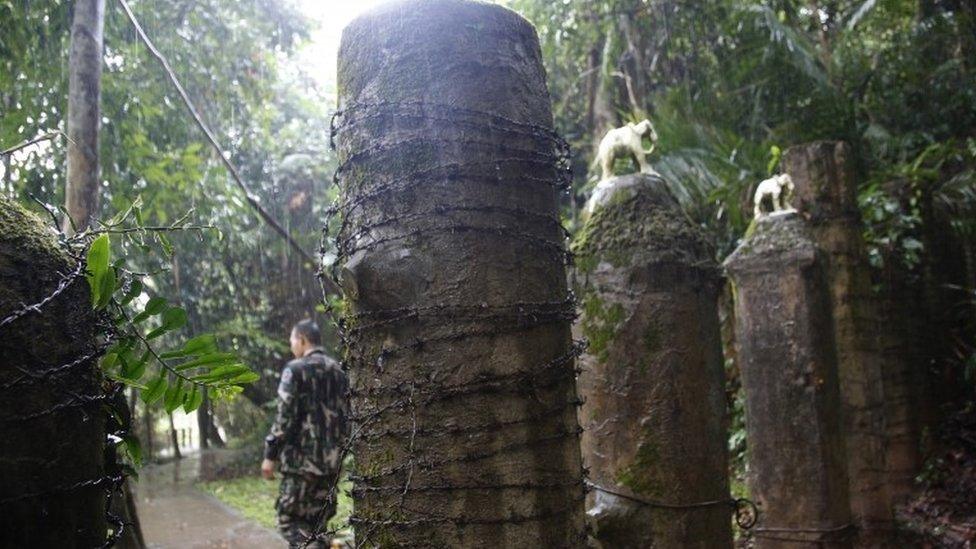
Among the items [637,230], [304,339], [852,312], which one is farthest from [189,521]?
[637,230]

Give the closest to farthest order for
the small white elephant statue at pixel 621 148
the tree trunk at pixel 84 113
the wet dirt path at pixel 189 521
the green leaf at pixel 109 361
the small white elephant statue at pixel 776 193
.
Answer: the green leaf at pixel 109 361 < the small white elephant statue at pixel 621 148 < the tree trunk at pixel 84 113 < the small white elephant statue at pixel 776 193 < the wet dirt path at pixel 189 521

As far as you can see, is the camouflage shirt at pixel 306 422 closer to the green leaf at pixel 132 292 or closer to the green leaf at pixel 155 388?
the green leaf at pixel 155 388

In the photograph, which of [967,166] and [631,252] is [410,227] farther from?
[967,166]

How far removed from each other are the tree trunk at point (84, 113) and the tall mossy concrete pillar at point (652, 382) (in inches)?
114

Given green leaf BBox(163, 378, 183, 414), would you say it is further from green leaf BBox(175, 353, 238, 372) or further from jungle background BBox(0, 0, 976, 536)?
jungle background BBox(0, 0, 976, 536)

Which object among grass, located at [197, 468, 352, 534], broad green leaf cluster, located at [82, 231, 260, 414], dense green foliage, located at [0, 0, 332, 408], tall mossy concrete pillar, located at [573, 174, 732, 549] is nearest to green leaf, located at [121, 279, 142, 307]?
broad green leaf cluster, located at [82, 231, 260, 414]

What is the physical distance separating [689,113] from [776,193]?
14.8 ft

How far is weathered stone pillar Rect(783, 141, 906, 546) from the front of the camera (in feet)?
16.6

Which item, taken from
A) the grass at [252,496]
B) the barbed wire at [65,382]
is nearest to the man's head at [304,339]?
the grass at [252,496]

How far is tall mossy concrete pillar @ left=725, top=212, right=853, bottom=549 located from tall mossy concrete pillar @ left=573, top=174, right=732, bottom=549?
140cm

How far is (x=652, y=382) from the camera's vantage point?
8.76ft

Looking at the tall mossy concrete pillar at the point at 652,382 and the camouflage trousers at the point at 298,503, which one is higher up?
the tall mossy concrete pillar at the point at 652,382

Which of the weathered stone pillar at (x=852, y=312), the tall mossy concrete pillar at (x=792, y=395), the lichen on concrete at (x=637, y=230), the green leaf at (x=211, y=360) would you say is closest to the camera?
the green leaf at (x=211, y=360)

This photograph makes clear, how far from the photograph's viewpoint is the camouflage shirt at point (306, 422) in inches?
207
